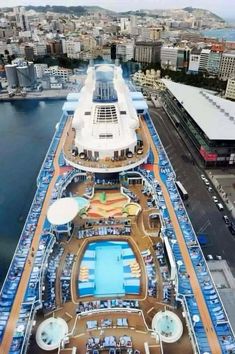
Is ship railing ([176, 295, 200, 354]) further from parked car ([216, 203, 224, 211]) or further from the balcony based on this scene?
parked car ([216, 203, 224, 211])

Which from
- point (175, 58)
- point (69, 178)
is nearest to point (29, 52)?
point (175, 58)

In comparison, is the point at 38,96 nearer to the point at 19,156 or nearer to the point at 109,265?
the point at 19,156

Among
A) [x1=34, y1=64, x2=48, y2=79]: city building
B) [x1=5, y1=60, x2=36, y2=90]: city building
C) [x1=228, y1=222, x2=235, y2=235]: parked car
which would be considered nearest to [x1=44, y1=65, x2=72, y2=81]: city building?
[x1=34, y1=64, x2=48, y2=79]: city building

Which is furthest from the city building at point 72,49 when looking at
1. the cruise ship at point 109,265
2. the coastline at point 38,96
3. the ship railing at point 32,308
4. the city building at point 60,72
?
the ship railing at point 32,308

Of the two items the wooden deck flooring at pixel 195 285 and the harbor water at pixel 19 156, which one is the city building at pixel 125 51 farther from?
the wooden deck flooring at pixel 195 285

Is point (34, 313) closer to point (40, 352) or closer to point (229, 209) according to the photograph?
point (40, 352)

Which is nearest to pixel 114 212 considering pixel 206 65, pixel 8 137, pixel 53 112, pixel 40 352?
A: pixel 40 352
